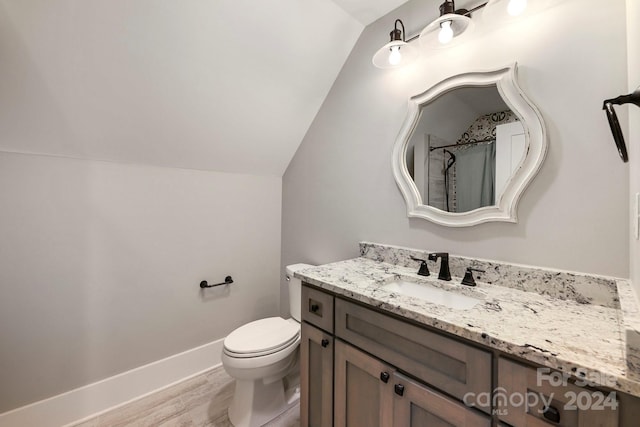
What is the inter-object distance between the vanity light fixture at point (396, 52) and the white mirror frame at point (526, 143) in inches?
8.8

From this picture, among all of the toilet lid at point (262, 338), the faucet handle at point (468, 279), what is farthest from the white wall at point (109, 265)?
the faucet handle at point (468, 279)

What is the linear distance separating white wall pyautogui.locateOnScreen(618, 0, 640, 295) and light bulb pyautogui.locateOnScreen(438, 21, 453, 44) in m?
0.58

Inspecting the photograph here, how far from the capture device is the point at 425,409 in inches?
32.3

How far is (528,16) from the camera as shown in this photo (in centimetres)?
110

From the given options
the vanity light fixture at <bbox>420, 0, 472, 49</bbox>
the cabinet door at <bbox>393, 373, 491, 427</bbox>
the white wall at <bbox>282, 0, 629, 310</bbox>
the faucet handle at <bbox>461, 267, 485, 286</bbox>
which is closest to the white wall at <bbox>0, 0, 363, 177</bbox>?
the white wall at <bbox>282, 0, 629, 310</bbox>

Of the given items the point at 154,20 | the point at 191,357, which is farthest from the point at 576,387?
the point at 191,357

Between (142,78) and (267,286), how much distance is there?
1859 mm

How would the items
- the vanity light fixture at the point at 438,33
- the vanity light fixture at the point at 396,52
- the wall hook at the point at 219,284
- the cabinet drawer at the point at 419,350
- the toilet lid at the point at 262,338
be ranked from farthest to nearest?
the wall hook at the point at 219,284 < the toilet lid at the point at 262,338 < the vanity light fixture at the point at 396,52 < the vanity light fixture at the point at 438,33 < the cabinet drawer at the point at 419,350

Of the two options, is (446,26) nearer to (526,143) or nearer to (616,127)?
(526,143)

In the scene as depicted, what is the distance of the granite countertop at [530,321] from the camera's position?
57cm

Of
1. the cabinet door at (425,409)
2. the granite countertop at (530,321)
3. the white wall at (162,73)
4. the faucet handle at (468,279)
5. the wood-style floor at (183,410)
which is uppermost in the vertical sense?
the white wall at (162,73)

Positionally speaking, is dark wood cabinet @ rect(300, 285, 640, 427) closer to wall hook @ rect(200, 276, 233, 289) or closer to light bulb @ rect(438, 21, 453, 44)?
wall hook @ rect(200, 276, 233, 289)

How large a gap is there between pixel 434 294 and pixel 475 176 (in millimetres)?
626

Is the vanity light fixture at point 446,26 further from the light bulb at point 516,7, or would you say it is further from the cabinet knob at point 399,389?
the cabinet knob at point 399,389
